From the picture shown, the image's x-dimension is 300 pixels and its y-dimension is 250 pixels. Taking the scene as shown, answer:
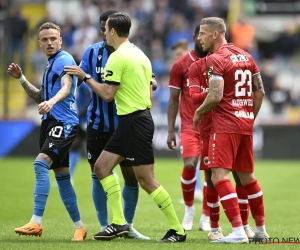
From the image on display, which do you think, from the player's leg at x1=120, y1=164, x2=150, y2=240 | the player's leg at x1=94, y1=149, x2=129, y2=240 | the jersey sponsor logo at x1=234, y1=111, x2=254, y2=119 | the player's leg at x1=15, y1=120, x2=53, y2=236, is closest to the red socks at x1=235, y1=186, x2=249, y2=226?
the jersey sponsor logo at x1=234, y1=111, x2=254, y2=119

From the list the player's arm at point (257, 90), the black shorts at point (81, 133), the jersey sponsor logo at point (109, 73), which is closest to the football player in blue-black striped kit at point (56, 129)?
the jersey sponsor logo at point (109, 73)

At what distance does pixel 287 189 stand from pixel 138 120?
798 cm

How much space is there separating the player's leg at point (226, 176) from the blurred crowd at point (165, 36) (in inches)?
574

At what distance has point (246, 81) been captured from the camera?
852 cm

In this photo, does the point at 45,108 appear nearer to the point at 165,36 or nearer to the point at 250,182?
the point at 250,182

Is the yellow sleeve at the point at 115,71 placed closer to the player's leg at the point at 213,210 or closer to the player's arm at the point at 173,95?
the player's leg at the point at 213,210

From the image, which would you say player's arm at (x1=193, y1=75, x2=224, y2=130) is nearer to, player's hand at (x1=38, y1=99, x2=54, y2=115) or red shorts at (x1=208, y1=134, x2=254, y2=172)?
red shorts at (x1=208, y1=134, x2=254, y2=172)

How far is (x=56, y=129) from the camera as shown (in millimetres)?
8906

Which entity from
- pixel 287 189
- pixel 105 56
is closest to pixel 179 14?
pixel 287 189

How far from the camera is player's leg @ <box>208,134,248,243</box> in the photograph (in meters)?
8.27

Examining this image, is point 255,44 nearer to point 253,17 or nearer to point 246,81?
point 253,17

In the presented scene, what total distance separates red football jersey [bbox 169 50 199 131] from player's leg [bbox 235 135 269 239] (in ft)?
6.71

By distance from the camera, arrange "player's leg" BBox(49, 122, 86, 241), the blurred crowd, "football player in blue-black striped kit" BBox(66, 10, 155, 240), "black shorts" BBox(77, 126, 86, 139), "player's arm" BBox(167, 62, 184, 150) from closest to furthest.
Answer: "player's leg" BBox(49, 122, 86, 241) → "football player in blue-black striped kit" BBox(66, 10, 155, 240) → "player's arm" BBox(167, 62, 184, 150) → "black shorts" BBox(77, 126, 86, 139) → the blurred crowd

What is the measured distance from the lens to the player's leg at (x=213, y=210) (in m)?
8.97
